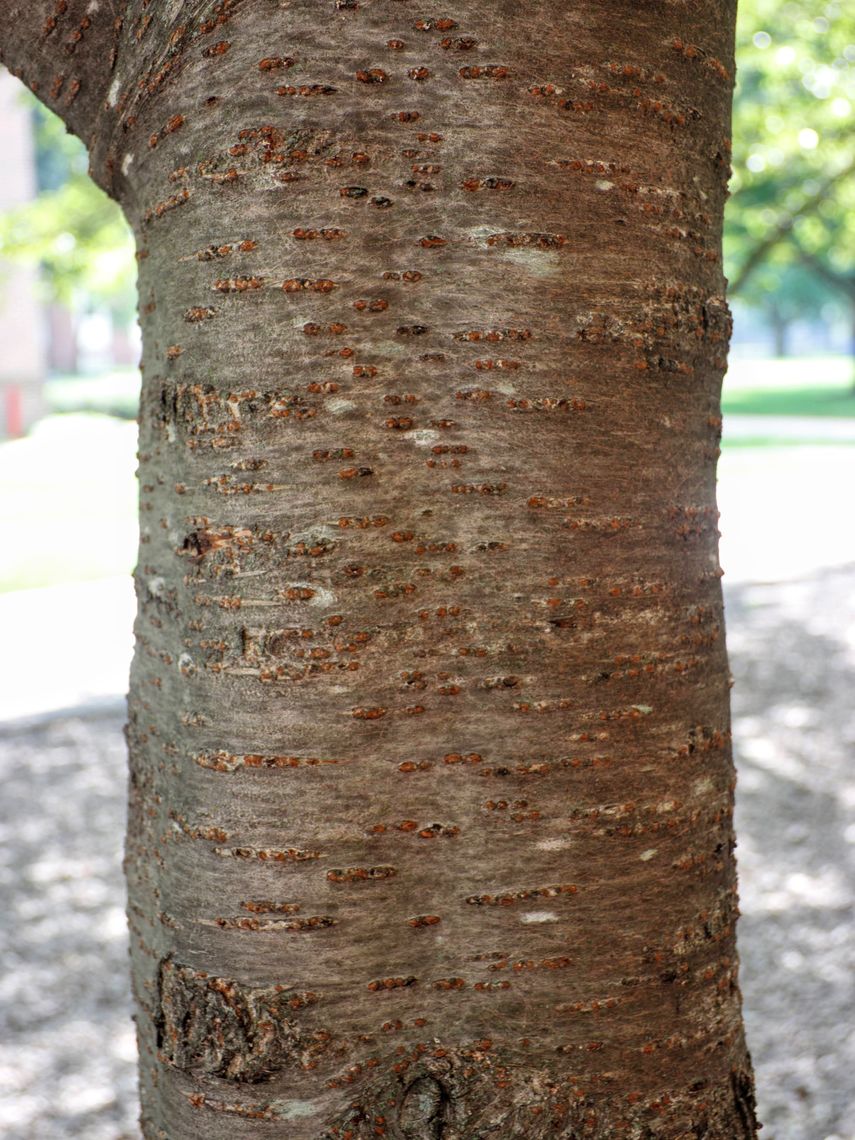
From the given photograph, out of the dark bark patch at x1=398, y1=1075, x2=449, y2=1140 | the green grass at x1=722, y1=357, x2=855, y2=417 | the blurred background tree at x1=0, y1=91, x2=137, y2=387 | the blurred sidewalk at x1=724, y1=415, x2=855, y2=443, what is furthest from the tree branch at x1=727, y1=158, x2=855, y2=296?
the blurred sidewalk at x1=724, y1=415, x2=855, y2=443

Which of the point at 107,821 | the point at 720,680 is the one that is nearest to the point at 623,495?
the point at 720,680

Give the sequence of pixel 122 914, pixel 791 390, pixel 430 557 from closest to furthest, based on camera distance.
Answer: pixel 430 557 → pixel 122 914 → pixel 791 390

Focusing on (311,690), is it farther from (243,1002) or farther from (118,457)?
(118,457)

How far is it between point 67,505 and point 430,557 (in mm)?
13751

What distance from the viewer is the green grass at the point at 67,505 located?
11094 mm

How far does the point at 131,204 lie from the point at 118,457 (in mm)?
17849

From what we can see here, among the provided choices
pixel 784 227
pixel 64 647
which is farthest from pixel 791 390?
pixel 64 647

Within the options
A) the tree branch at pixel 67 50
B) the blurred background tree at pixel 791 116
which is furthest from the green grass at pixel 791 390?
the tree branch at pixel 67 50

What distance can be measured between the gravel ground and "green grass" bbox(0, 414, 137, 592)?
11.1ft

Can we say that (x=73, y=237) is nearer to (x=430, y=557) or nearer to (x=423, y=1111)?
(x=430, y=557)

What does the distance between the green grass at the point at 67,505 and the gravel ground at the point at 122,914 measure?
337 cm

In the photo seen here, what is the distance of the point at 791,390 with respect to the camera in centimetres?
4044

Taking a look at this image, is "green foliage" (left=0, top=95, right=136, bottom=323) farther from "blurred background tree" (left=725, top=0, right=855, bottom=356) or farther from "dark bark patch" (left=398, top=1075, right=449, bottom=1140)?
"dark bark patch" (left=398, top=1075, right=449, bottom=1140)

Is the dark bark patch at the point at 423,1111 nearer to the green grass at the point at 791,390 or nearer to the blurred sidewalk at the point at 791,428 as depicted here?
the green grass at the point at 791,390
